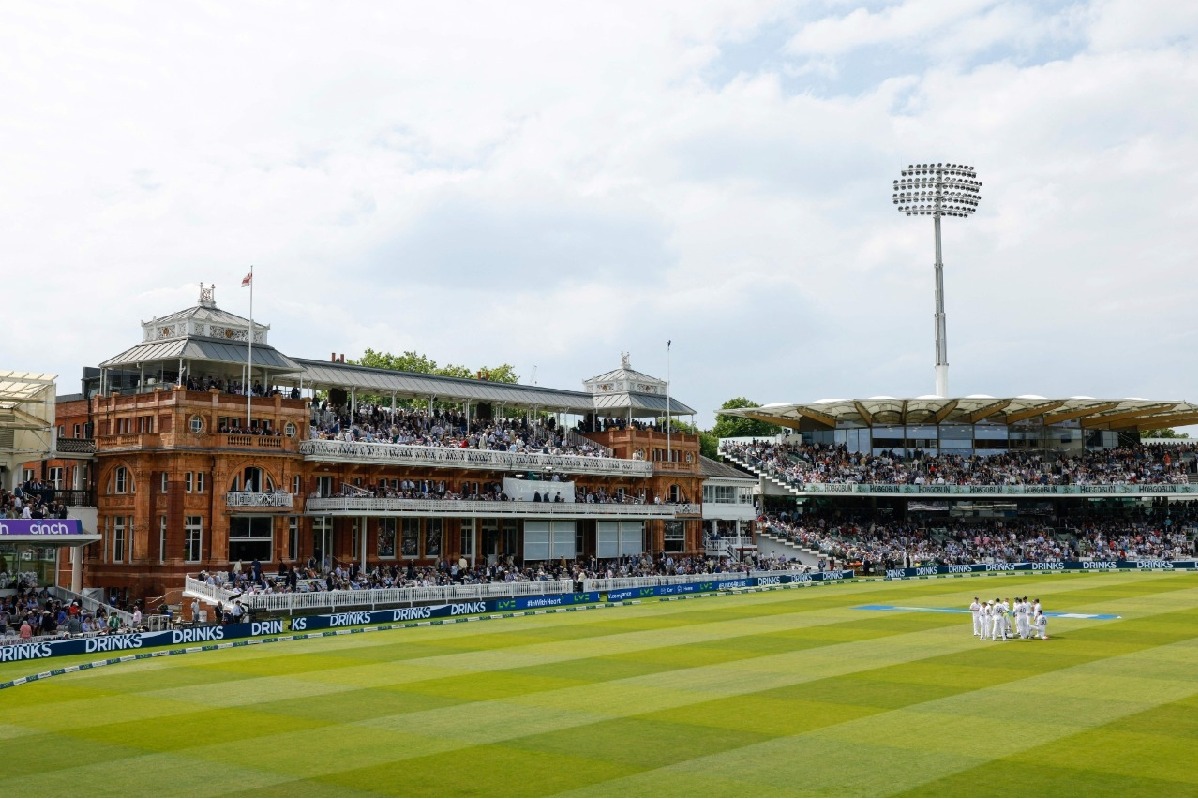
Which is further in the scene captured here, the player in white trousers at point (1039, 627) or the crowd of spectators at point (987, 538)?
the crowd of spectators at point (987, 538)

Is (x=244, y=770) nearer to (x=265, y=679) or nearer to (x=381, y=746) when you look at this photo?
(x=381, y=746)

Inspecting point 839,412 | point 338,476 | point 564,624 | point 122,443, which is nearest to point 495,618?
point 564,624

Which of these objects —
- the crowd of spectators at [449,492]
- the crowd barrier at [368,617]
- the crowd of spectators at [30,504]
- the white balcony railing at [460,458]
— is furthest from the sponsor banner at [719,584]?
the crowd of spectators at [30,504]

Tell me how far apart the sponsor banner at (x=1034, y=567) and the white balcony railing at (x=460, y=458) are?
1847cm

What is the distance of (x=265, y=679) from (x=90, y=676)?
5.15 m

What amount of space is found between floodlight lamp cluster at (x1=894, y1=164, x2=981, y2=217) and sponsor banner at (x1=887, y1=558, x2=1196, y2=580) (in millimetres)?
28016

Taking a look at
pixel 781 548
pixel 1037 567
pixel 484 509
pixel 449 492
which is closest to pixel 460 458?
pixel 449 492

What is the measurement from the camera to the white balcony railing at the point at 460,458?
5350 centimetres

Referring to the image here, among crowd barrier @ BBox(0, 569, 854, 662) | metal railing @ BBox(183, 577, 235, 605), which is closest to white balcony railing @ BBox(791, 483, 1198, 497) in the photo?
crowd barrier @ BBox(0, 569, 854, 662)

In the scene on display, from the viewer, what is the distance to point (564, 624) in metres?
44.2

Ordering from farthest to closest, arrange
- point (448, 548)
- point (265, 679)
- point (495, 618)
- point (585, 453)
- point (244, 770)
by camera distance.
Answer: point (585, 453)
point (448, 548)
point (495, 618)
point (265, 679)
point (244, 770)

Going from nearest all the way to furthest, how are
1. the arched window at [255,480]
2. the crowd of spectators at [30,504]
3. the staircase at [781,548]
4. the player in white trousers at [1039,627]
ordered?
the player in white trousers at [1039,627] → the crowd of spectators at [30,504] → the arched window at [255,480] → the staircase at [781,548]

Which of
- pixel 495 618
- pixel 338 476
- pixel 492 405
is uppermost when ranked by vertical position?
pixel 492 405

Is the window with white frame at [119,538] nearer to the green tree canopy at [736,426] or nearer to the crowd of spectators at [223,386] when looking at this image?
the crowd of spectators at [223,386]
